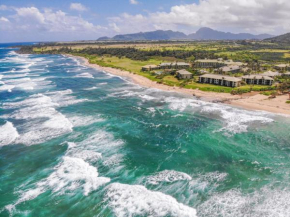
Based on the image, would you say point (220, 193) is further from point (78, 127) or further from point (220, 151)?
point (78, 127)

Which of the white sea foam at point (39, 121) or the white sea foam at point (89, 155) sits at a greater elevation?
the white sea foam at point (39, 121)

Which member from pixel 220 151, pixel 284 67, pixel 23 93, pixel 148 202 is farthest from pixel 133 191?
pixel 284 67

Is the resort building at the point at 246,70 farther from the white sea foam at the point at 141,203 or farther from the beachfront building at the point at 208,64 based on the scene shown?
the white sea foam at the point at 141,203

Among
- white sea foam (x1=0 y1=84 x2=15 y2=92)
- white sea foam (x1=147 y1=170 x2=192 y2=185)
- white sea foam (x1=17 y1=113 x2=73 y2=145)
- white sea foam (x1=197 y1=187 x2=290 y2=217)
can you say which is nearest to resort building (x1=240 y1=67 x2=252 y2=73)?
white sea foam (x1=17 y1=113 x2=73 y2=145)

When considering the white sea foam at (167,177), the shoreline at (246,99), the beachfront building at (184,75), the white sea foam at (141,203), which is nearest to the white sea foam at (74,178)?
the white sea foam at (141,203)

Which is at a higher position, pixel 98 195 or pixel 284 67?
pixel 284 67

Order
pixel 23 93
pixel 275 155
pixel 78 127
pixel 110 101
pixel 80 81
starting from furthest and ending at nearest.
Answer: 1. pixel 80 81
2. pixel 23 93
3. pixel 110 101
4. pixel 78 127
5. pixel 275 155

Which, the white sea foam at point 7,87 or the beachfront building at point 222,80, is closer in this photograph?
the beachfront building at point 222,80
